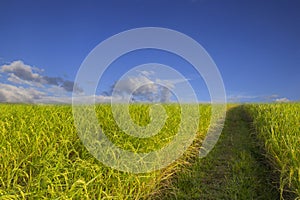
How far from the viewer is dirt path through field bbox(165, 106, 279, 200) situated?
4676 mm

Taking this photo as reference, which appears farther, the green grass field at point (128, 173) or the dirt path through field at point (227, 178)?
the dirt path through field at point (227, 178)

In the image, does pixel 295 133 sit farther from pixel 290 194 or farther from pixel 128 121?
pixel 128 121

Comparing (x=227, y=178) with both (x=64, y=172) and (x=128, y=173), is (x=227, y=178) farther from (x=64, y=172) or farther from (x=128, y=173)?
(x=64, y=172)

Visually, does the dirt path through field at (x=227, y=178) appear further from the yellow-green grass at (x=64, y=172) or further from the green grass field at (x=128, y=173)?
the yellow-green grass at (x=64, y=172)

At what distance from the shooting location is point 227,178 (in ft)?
17.8

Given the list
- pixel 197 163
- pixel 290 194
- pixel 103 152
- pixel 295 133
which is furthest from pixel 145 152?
pixel 295 133

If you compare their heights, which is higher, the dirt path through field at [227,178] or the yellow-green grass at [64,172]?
the yellow-green grass at [64,172]

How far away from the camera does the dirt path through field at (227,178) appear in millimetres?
4676

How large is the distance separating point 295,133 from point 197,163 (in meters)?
1.92

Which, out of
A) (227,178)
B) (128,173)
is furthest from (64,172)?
(227,178)

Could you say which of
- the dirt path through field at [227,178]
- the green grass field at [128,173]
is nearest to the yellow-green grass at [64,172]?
the green grass field at [128,173]

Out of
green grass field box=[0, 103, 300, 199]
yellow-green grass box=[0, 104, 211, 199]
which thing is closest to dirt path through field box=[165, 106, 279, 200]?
green grass field box=[0, 103, 300, 199]

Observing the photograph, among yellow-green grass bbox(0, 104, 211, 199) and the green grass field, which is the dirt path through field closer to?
the green grass field

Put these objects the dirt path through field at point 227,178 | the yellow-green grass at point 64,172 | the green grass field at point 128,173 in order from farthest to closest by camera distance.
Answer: the dirt path through field at point 227,178
the green grass field at point 128,173
the yellow-green grass at point 64,172
